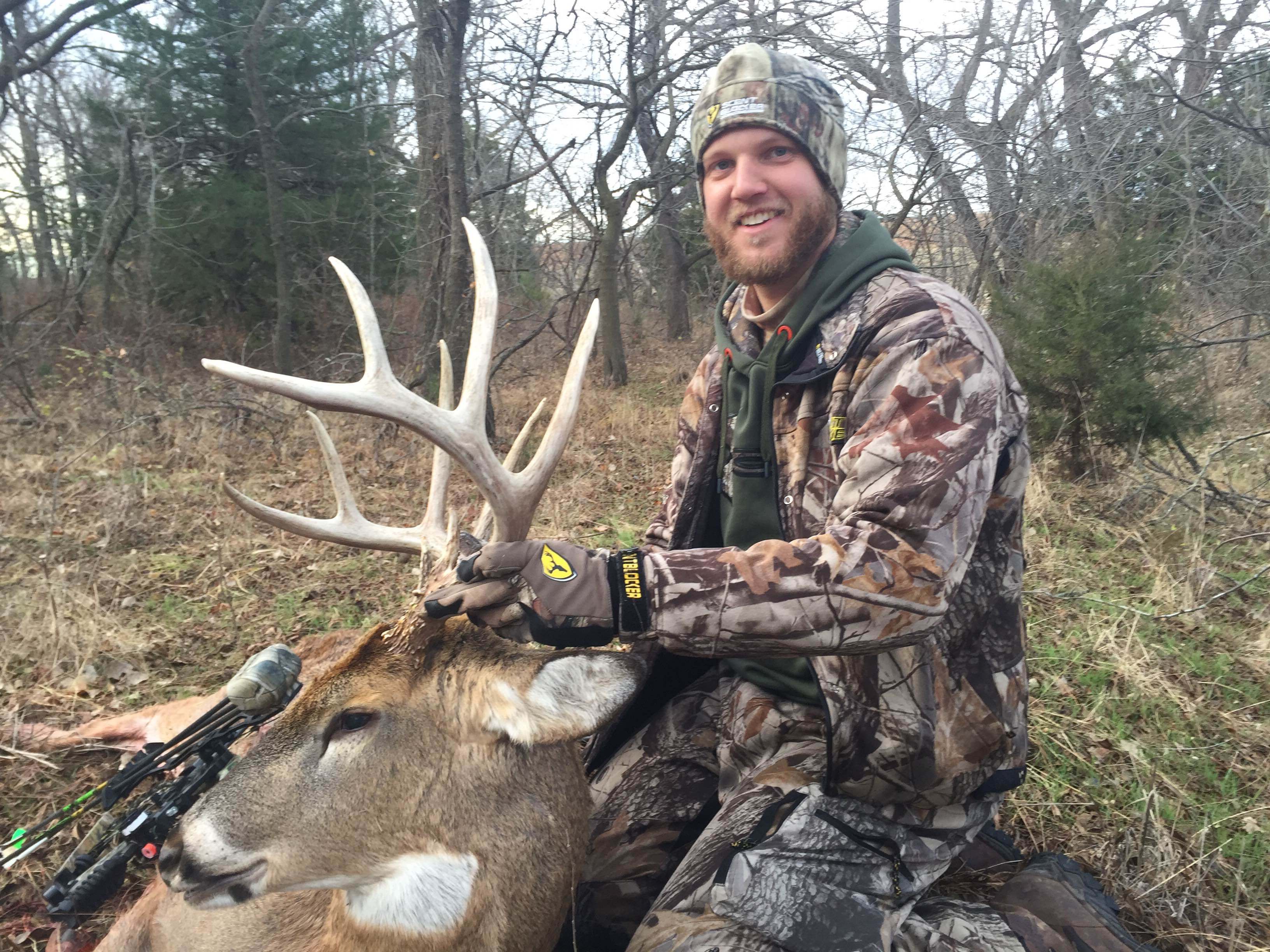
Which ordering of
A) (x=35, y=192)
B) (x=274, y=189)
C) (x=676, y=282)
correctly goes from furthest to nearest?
(x=676, y=282) < (x=35, y=192) < (x=274, y=189)

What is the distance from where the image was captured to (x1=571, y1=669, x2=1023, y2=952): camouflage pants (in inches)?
81.0

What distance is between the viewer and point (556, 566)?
193cm

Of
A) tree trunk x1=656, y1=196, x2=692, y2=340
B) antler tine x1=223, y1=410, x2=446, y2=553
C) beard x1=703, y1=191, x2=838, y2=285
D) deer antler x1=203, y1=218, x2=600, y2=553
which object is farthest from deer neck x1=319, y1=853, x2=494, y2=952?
tree trunk x1=656, y1=196, x2=692, y2=340

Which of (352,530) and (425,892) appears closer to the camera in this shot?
(425,892)

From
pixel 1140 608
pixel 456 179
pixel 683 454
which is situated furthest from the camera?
pixel 456 179

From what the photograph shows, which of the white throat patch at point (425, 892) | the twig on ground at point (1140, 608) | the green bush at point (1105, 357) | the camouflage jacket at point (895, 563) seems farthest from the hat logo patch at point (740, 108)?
the green bush at point (1105, 357)

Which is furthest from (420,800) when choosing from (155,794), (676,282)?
(676,282)

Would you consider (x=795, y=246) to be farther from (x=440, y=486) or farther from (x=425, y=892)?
(x=425, y=892)

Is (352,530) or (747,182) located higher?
(747,182)

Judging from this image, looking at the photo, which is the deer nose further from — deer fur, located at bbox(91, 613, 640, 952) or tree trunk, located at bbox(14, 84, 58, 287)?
tree trunk, located at bbox(14, 84, 58, 287)

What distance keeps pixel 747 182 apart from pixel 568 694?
5.74 ft

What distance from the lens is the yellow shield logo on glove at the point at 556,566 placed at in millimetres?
1907

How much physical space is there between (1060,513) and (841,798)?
469 centimetres

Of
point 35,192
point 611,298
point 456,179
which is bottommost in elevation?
point 611,298
